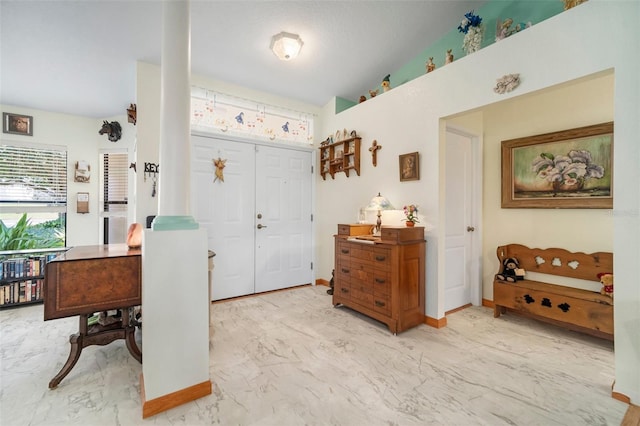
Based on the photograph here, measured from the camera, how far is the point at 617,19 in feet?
5.72

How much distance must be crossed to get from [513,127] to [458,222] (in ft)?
4.08

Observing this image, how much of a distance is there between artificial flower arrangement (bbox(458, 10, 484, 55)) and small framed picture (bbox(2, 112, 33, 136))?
18.6ft

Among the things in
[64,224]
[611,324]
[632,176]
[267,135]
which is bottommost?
[611,324]

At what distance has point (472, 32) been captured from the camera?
2.56 m

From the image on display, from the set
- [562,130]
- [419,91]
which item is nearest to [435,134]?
[419,91]

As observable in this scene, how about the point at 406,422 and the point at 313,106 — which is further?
the point at 313,106

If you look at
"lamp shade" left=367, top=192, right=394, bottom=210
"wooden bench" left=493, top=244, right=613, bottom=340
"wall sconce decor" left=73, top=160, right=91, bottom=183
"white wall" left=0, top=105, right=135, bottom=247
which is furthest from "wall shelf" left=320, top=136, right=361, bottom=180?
"wall sconce decor" left=73, top=160, right=91, bottom=183

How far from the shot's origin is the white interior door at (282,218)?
154 inches

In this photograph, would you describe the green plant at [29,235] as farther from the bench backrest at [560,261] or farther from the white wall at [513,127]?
the bench backrest at [560,261]

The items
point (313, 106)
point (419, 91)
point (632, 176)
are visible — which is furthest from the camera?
point (313, 106)

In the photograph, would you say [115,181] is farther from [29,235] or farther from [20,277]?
[20,277]

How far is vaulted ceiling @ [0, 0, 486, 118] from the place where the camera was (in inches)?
94.8

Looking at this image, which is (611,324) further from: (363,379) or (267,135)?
(267,135)

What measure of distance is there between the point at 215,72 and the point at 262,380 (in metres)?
3.38
